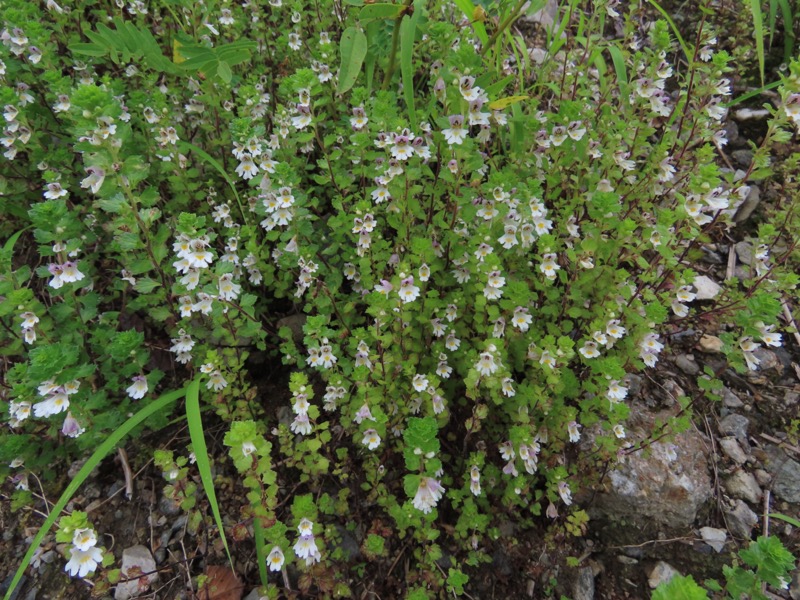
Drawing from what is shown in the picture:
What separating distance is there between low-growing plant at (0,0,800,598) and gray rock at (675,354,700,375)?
384 mm

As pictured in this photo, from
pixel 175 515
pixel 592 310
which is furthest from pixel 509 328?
pixel 175 515

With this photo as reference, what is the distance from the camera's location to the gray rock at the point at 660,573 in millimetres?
2967

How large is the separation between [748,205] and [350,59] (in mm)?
3894

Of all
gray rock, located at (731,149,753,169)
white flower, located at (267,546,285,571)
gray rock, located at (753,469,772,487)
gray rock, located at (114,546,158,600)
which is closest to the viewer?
white flower, located at (267,546,285,571)

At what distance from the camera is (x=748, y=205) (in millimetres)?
4547

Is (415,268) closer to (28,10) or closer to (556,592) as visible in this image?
(556,592)

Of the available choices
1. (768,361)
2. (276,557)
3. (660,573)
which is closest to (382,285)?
(276,557)

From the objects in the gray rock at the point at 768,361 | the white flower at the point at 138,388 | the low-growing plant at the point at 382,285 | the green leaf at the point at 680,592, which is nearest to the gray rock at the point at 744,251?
the gray rock at the point at 768,361

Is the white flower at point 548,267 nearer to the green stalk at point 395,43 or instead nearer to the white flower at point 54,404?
the green stalk at point 395,43

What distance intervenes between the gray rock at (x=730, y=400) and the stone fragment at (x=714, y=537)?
98 centimetres

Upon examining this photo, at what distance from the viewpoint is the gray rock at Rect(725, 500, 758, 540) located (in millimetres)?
3148

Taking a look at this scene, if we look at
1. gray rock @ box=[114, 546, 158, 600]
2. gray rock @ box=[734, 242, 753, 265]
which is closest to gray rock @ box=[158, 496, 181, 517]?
gray rock @ box=[114, 546, 158, 600]

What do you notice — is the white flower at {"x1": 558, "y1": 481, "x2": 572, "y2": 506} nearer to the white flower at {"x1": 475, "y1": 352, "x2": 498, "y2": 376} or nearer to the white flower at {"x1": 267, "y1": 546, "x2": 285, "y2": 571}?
the white flower at {"x1": 475, "y1": 352, "x2": 498, "y2": 376}

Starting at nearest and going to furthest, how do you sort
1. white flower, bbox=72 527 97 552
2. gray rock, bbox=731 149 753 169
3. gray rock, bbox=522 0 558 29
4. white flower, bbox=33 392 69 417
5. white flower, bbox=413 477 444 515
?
1. white flower, bbox=72 527 97 552
2. white flower, bbox=413 477 444 515
3. white flower, bbox=33 392 69 417
4. gray rock, bbox=731 149 753 169
5. gray rock, bbox=522 0 558 29
